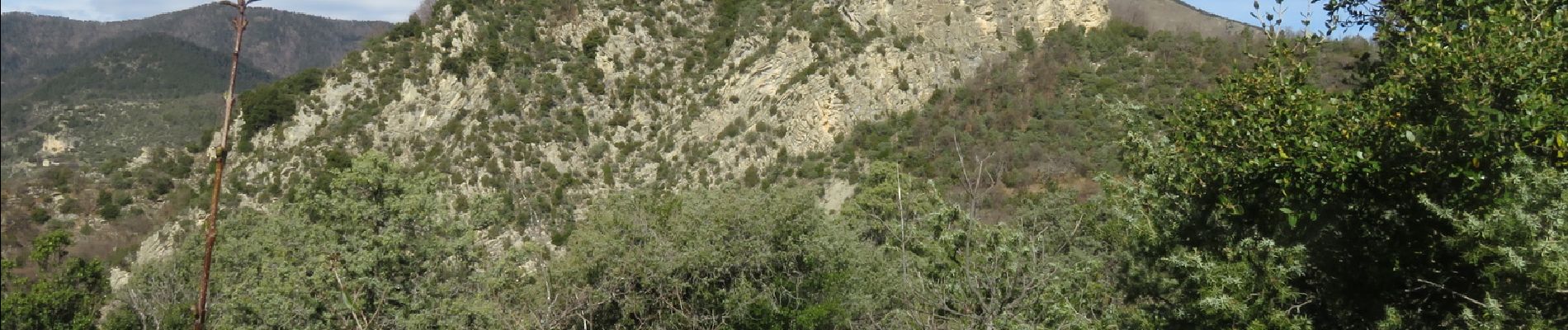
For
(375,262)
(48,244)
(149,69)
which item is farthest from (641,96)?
(149,69)

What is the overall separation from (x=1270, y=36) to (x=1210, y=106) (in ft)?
2.55

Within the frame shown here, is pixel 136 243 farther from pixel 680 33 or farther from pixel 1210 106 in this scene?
pixel 1210 106

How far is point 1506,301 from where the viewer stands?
6.35 meters

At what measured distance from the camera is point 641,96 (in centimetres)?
4150

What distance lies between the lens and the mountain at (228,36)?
59531 millimetres

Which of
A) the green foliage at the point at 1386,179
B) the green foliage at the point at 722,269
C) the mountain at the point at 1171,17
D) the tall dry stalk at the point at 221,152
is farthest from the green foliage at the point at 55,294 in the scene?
the mountain at the point at 1171,17

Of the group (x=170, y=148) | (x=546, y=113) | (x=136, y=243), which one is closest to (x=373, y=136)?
(x=546, y=113)

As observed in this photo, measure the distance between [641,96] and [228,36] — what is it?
49.7 metres

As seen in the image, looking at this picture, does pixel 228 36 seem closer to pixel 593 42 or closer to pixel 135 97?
pixel 135 97

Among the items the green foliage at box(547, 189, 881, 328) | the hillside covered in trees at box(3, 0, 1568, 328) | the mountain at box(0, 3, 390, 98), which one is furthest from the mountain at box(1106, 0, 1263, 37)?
the mountain at box(0, 3, 390, 98)

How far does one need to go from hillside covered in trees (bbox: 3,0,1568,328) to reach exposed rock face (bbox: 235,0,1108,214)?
5.5 inches

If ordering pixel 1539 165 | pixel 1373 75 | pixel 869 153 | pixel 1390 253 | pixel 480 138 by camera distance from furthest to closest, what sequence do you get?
pixel 480 138, pixel 869 153, pixel 1373 75, pixel 1390 253, pixel 1539 165

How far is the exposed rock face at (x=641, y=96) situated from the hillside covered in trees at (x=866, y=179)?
14 centimetres

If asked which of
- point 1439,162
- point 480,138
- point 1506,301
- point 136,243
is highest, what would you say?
point 1439,162
